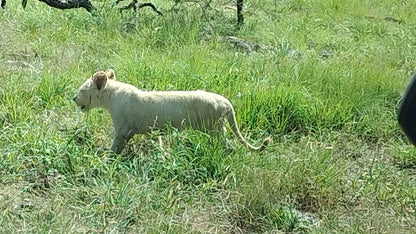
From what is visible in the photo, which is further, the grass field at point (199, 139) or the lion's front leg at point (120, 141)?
the lion's front leg at point (120, 141)

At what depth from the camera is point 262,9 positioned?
11445 mm

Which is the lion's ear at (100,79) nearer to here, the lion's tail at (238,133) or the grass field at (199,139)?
the grass field at (199,139)

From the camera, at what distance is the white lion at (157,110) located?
14.9 ft

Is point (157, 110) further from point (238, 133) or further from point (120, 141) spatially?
point (238, 133)

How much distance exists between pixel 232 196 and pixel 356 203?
2.47ft

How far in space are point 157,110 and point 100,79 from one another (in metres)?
0.47

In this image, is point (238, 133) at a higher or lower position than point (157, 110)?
lower

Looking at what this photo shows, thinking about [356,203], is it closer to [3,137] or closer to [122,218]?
[122,218]

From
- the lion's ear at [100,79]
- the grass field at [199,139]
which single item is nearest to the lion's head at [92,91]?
the lion's ear at [100,79]

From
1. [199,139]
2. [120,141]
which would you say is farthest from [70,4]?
[199,139]

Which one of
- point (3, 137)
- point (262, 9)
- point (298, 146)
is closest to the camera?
point (3, 137)

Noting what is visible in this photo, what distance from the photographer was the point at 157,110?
4527 mm

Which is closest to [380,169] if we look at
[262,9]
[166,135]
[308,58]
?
[166,135]

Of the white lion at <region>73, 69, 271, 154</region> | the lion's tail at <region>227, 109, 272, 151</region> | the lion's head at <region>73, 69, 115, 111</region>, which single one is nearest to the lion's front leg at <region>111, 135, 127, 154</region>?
the white lion at <region>73, 69, 271, 154</region>
